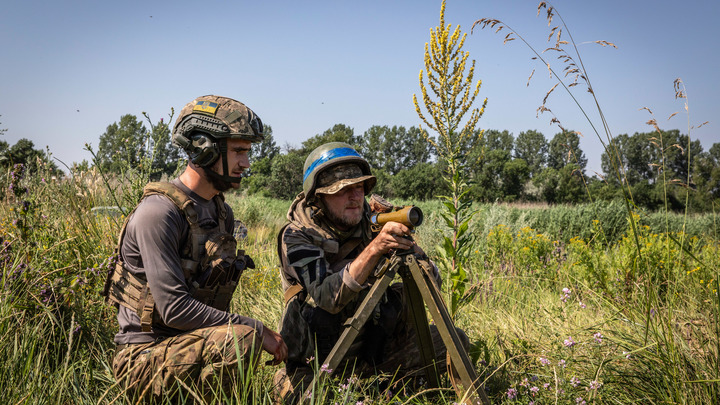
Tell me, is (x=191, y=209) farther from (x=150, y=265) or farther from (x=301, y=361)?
(x=301, y=361)

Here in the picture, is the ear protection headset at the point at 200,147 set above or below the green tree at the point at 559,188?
below

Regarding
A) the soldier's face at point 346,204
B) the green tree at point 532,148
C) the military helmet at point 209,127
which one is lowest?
the soldier's face at point 346,204

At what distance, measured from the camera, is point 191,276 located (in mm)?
2527

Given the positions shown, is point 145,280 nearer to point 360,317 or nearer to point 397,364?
point 360,317

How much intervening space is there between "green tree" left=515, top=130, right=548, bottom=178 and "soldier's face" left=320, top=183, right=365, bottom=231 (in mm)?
90239

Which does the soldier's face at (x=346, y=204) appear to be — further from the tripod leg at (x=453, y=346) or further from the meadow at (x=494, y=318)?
the meadow at (x=494, y=318)

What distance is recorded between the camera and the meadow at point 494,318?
222 cm

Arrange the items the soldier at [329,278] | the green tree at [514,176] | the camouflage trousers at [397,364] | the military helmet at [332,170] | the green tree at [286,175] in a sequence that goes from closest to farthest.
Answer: the soldier at [329,278] < the military helmet at [332,170] < the camouflage trousers at [397,364] < the green tree at [286,175] < the green tree at [514,176]

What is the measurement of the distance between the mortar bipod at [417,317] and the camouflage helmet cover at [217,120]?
1180 millimetres

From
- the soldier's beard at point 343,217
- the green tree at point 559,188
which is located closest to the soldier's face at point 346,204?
the soldier's beard at point 343,217

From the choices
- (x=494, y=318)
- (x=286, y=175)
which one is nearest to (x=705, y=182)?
(x=494, y=318)

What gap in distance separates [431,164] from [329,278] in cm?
5780

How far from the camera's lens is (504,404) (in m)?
2.48

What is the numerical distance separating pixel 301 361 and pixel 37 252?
2.53 meters
